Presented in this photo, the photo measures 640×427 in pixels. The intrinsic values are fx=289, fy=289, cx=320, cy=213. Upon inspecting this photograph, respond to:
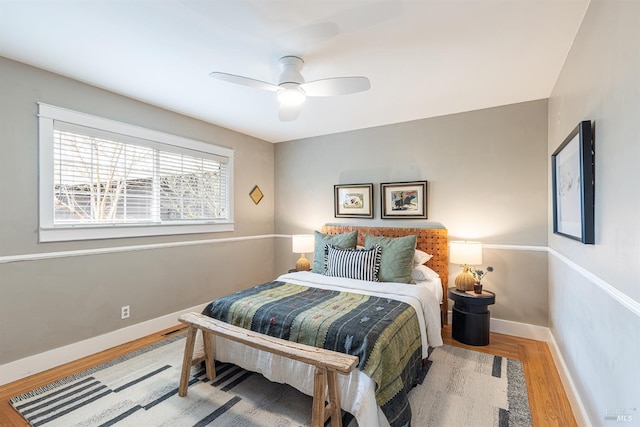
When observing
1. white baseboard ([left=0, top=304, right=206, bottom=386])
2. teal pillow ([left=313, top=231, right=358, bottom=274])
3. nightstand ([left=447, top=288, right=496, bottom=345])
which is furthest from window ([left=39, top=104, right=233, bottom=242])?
nightstand ([left=447, top=288, right=496, bottom=345])

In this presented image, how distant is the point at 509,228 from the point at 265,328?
9.14 feet

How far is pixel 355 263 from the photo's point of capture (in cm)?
309

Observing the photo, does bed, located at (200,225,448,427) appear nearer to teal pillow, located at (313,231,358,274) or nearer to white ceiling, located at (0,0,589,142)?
teal pillow, located at (313,231,358,274)

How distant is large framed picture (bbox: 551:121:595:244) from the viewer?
60.4 inches

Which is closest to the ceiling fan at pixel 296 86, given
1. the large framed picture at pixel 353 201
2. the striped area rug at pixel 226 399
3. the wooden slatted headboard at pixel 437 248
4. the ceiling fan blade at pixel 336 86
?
the ceiling fan blade at pixel 336 86

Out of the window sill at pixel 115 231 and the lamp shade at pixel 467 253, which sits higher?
the window sill at pixel 115 231

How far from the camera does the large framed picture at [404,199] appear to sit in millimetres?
3639

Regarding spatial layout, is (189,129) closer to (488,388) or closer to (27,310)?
(27,310)

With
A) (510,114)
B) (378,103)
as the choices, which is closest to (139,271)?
(378,103)

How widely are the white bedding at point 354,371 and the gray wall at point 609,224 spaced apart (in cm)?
98

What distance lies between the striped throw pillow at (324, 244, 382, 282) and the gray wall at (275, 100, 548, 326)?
3.06 feet

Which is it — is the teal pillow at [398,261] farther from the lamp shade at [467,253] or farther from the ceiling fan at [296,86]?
the ceiling fan at [296,86]

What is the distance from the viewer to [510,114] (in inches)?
124

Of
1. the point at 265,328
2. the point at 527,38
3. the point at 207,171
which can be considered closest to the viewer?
the point at 527,38
